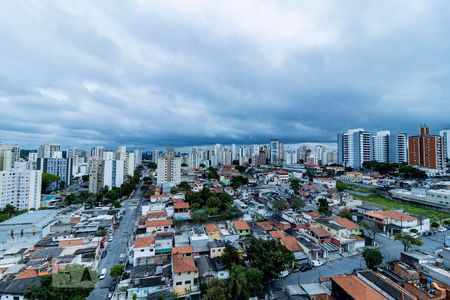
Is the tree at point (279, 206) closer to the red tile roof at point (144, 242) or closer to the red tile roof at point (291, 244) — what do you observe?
the red tile roof at point (291, 244)

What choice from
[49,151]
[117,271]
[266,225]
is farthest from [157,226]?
[49,151]

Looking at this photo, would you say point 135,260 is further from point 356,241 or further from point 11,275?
point 356,241

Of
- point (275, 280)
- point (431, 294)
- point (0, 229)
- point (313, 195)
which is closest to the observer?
point (431, 294)

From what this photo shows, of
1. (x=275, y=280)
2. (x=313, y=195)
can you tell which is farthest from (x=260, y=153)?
(x=275, y=280)

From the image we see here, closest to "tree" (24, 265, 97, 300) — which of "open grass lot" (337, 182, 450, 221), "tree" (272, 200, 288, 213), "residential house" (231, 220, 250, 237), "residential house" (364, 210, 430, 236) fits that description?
"residential house" (231, 220, 250, 237)

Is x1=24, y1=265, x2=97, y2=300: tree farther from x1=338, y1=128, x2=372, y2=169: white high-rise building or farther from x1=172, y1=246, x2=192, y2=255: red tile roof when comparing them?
x1=338, y1=128, x2=372, y2=169: white high-rise building
